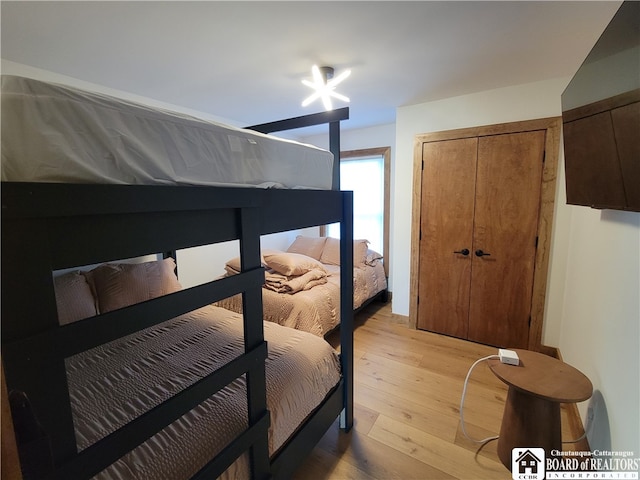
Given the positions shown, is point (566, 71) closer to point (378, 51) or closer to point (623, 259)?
point (378, 51)

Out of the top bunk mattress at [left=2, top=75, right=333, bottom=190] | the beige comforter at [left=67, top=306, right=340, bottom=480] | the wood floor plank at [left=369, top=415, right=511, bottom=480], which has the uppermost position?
the top bunk mattress at [left=2, top=75, right=333, bottom=190]

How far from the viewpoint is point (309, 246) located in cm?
399

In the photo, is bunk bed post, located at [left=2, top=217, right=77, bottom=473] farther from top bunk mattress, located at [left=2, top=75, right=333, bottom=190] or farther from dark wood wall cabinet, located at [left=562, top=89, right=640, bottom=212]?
dark wood wall cabinet, located at [left=562, top=89, right=640, bottom=212]

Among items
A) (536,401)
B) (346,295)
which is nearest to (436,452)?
(536,401)

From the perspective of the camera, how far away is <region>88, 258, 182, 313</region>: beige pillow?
6.62 feet

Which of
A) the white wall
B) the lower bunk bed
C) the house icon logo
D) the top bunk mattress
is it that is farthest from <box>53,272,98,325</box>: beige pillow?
the white wall

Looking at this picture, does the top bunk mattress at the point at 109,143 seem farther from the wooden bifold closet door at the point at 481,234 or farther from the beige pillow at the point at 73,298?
the wooden bifold closet door at the point at 481,234

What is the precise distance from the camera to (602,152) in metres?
1.11

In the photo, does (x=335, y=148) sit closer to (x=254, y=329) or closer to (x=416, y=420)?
(x=254, y=329)

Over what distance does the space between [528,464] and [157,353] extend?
2.02 meters

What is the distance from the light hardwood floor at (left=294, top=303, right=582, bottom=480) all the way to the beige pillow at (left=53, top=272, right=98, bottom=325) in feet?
5.45

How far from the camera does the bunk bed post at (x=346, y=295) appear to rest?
1619mm

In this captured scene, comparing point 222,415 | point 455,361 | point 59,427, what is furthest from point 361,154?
point 59,427

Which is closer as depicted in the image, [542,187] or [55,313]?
[55,313]
